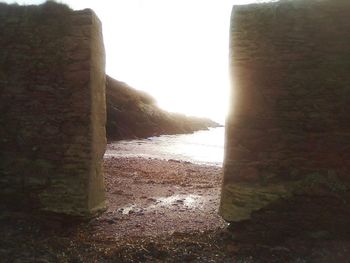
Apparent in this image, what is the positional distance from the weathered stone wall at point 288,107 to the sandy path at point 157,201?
5.47 feet

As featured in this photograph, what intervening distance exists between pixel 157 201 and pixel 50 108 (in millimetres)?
4135

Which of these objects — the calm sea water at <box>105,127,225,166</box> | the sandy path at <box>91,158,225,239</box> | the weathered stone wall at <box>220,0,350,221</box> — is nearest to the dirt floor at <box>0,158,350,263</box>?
the sandy path at <box>91,158,225,239</box>

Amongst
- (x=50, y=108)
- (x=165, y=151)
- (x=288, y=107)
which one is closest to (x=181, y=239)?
(x=288, y=107)

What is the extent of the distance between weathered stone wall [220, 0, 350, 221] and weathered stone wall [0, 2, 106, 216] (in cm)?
232

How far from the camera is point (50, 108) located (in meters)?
5.93

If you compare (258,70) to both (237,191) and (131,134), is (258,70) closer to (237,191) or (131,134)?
(237,191)

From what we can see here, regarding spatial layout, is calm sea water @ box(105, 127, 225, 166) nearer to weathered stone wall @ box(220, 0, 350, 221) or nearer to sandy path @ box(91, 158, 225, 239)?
sandy path @ box(91, 158, 225, 239)

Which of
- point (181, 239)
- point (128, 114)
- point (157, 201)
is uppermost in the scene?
point (128, 114)

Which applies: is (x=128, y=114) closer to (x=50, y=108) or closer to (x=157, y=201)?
(x=157, y=201)

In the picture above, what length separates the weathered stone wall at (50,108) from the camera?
5.81m

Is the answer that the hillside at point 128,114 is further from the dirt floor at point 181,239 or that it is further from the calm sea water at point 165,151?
the dirt floor at point 181,239

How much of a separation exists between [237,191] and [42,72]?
12.5ft

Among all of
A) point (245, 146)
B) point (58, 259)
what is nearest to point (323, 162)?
point (245, 146)

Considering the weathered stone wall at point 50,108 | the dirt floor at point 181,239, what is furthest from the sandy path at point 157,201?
the weathered stone wall at point 50,108
